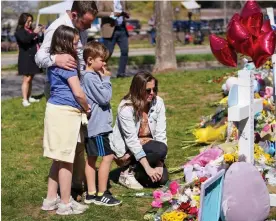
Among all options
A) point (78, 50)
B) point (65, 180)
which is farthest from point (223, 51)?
point (65, 180)

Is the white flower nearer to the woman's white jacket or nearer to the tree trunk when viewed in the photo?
the woman's white jacket

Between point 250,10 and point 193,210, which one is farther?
point 250,10

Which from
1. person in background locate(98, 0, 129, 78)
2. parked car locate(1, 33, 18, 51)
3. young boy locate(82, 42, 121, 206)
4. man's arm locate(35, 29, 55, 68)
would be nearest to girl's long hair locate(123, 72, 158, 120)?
young boy locate(82, 42, 121, 206)

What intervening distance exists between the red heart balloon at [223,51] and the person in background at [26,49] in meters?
5.46

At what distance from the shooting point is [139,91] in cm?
533

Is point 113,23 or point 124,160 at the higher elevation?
point 113,23

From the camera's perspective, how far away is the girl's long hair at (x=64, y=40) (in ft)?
15.5

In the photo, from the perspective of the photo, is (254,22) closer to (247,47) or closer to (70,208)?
(247,47)

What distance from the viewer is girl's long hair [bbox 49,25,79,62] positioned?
4.73m

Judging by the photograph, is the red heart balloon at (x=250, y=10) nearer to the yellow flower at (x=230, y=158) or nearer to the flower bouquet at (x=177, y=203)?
the yellow flower at (x=230, y=158)

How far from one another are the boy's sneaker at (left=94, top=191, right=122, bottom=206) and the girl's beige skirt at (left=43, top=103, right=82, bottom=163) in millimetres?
481

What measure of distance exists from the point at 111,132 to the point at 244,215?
4.63 ft

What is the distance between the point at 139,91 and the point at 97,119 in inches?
19.5

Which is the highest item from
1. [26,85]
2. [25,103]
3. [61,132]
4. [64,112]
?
[64,112]
